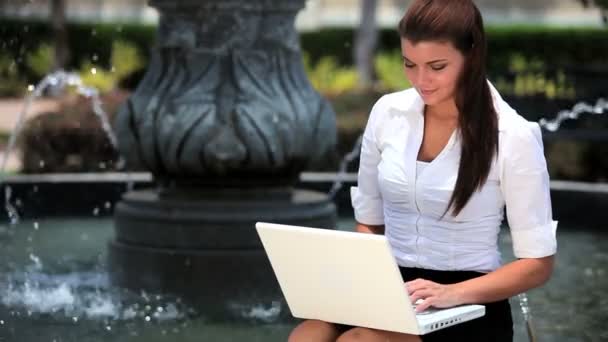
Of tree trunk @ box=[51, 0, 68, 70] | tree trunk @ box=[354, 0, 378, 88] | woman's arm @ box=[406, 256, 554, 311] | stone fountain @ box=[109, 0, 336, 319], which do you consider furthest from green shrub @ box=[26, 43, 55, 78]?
woman's arm @ box=[406, 256, 554, 311]

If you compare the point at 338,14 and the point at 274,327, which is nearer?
the point at 274,327

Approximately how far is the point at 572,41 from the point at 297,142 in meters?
16.5

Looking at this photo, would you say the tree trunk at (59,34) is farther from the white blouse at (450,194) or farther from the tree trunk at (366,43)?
the white blouse at (450,194)

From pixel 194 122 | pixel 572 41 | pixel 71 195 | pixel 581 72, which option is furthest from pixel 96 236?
pixel 572 41

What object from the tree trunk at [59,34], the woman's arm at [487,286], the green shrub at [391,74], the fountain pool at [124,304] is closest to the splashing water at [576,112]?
the fountain pool at [124,304]

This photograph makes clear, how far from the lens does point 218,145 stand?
5742 millimetres

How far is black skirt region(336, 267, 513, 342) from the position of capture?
3055mm

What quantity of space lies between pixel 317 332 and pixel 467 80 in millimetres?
649

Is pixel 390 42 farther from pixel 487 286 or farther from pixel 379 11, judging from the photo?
pixel 487 286

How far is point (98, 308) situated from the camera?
532 centimetres

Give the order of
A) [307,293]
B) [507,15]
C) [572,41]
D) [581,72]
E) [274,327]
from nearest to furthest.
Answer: [307,293] → [274,327] → [581,72] → [572,41] → [507,15]

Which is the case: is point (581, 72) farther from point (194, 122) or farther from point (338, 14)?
point (338, 14)

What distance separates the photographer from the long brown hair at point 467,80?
2996 mm

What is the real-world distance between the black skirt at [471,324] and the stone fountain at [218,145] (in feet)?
8.20
